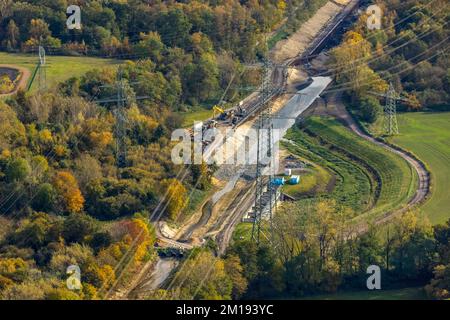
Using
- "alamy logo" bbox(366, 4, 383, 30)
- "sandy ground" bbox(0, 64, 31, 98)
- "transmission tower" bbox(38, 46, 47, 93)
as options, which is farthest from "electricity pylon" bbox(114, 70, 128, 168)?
"alamy logo" bbox(366, 4, 383, 30)

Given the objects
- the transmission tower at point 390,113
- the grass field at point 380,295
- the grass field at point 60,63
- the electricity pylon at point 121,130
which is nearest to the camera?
the grass field at point 380,295

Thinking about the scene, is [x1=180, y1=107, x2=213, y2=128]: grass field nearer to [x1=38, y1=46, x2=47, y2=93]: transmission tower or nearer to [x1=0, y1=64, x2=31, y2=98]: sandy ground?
[x1=38, y1=46, x2=47, y2=93]: transmission tower

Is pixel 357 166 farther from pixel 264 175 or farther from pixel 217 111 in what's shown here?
pixel 217 111

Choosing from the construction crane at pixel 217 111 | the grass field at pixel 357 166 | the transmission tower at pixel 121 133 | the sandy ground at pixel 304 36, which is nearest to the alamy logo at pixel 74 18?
the construction crane at pixel 217 111

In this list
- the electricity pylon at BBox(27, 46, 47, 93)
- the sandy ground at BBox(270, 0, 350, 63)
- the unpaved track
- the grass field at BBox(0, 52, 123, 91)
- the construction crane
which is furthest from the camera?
the sandy ground at BBox(270, 0, 350, 63)

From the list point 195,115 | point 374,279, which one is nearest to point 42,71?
point 195,115

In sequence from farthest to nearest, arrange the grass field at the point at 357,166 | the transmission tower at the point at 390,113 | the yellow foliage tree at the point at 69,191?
the transmission tower at the point at 390,113 → the grass field at the point at 357,166 → the yellow foliage tree at the point at 69,191

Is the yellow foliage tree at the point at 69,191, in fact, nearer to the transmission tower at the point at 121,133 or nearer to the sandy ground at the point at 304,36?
the transmission tower at the point at 121,133

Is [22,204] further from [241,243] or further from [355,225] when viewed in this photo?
[355,225]
